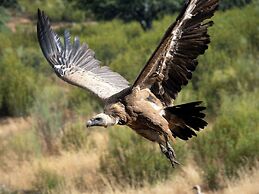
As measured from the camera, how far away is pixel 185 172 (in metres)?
10.1

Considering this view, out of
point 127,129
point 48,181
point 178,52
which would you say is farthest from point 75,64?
point 127,129

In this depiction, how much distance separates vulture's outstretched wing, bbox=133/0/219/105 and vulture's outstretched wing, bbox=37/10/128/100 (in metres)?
0.91

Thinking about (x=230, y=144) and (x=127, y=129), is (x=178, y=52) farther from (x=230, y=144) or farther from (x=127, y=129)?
(x=127, y=129)

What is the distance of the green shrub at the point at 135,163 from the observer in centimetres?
1002

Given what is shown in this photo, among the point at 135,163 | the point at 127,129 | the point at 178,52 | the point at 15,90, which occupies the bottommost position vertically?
the point at 135,163

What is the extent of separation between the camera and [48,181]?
10.5 m

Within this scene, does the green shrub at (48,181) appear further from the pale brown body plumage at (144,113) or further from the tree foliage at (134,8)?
the tree foliage at (134,8)

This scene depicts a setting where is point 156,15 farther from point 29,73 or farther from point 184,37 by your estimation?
point 184,37

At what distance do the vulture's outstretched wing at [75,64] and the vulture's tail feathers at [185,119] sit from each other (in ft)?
3.20

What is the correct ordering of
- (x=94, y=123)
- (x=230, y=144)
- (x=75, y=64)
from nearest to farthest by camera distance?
(x=94, y=123), (x=75, y=64), (x=230, y=144)

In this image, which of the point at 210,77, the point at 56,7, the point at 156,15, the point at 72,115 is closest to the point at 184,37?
the point at 210,77

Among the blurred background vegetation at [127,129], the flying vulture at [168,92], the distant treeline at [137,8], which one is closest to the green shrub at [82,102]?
the blurred background vegetation at [127,129]

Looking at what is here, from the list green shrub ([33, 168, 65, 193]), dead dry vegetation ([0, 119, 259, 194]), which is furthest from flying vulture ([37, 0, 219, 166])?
green shrub ([33, 168, 65, 193])

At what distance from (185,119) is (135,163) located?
4.01m
